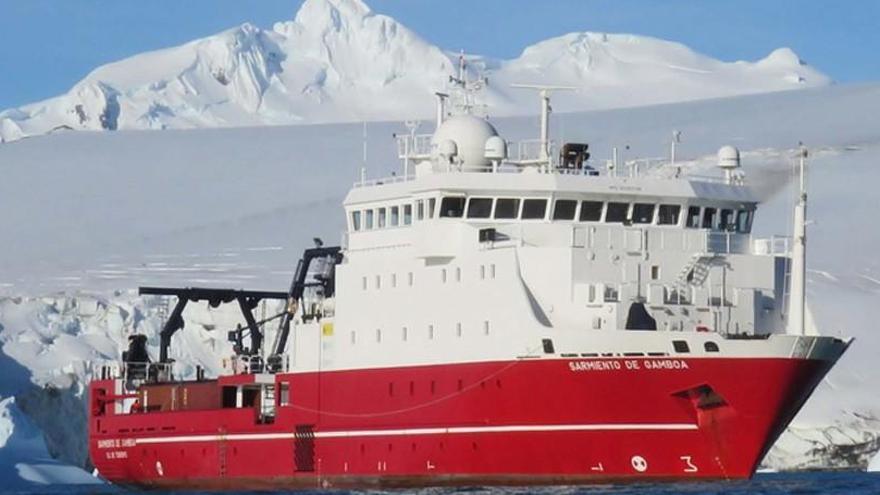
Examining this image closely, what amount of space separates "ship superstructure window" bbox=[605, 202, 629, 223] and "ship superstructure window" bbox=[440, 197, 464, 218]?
225 centimetres

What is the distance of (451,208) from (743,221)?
4816 mm

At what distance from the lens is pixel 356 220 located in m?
34.3

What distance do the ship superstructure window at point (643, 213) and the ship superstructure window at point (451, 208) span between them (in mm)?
2678

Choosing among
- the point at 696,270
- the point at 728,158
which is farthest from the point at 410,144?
the point at 696,270

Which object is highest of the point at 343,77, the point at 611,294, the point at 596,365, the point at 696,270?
the point at 343,77

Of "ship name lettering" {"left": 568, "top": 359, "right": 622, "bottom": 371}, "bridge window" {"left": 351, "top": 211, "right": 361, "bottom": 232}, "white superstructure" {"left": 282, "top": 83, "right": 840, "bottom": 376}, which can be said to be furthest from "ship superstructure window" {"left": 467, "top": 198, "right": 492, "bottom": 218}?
"ship name lettering" {"left": 568, "top": 359, "right": 622, "bottom": 371}

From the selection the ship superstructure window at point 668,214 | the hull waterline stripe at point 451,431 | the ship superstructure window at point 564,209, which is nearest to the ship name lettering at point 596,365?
the hull waterline stripe at point 451,431

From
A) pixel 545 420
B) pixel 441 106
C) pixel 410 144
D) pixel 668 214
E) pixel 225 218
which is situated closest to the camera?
pixel 545 420

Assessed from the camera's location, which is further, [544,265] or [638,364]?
[544,265]

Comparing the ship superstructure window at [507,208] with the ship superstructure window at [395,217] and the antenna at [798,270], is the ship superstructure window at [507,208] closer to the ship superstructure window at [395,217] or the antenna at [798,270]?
the ship superstructure window at [395,217]

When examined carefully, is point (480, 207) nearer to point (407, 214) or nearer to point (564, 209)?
point (564, 209)

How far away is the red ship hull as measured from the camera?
95.8 ft

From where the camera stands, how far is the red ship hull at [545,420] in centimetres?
2920

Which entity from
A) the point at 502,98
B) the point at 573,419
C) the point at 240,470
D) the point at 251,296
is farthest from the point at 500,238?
the point at 502,98
